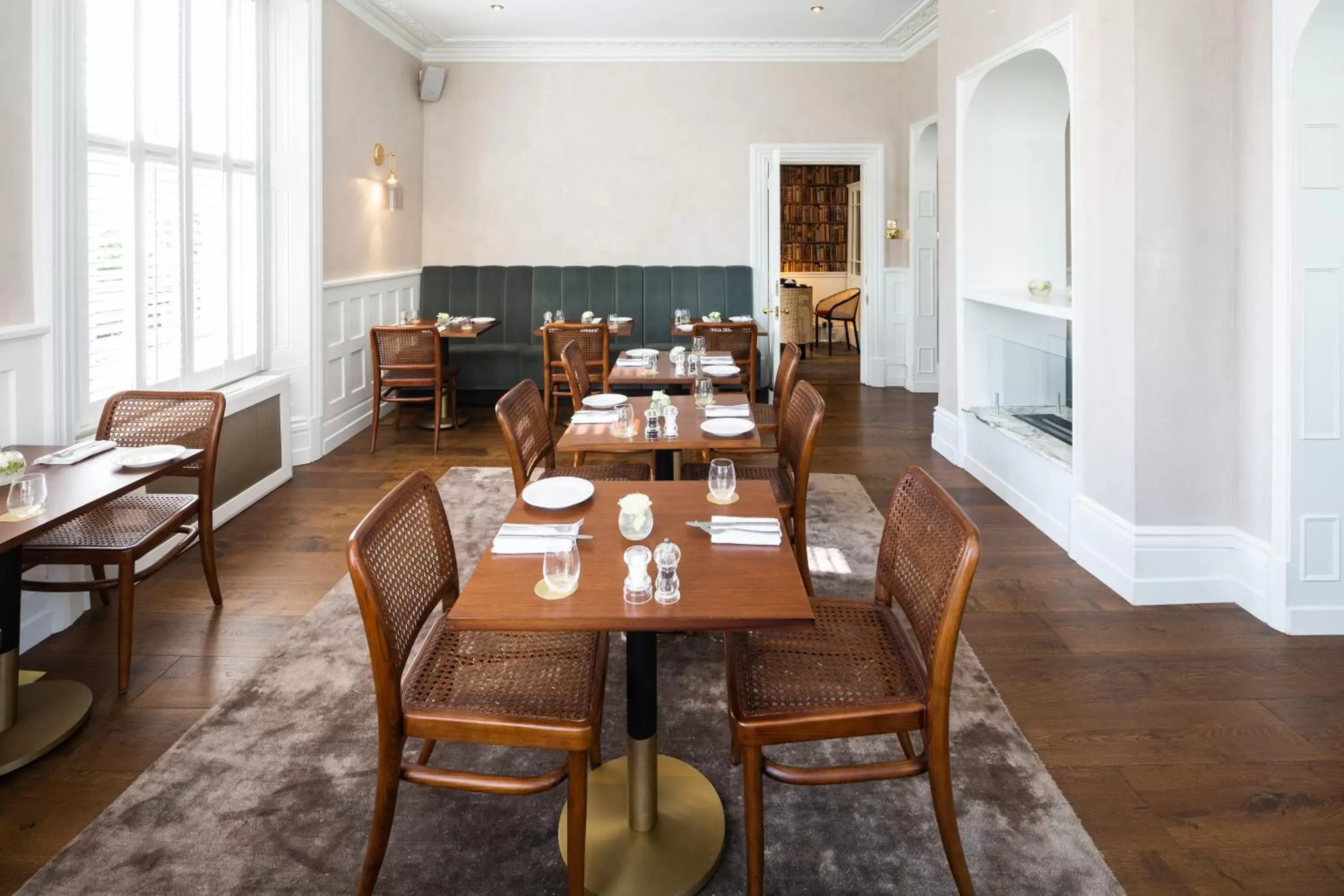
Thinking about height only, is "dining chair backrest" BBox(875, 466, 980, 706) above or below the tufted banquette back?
below

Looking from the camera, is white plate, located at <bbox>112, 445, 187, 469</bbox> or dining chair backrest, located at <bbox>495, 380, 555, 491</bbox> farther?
dining chair backrest, located at <bbox>495, 380, 555, 491</bbox>

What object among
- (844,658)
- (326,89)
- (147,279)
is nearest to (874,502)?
(844,658)

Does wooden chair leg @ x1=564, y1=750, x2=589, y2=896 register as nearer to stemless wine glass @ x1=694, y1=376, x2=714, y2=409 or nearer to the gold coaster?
the gold coaster

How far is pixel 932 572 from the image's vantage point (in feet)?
6.56

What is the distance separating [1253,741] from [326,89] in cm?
649

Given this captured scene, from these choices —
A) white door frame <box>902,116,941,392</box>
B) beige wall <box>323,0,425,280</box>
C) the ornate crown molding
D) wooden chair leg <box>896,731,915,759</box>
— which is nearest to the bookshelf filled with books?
white door frame <box>902,116,941,392</box>

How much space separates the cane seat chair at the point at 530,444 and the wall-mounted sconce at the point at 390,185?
4459 mm

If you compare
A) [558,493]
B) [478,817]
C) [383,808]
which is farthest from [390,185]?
[383,808]

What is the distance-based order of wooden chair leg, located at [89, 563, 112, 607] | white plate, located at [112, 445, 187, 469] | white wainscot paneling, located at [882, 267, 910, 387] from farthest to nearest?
white wainscot paneling, located at [882, 267, 910, 387], wooden chair leg, located at [89, 563, 112, 607], white plate, located at [112, 445, 187, 469]

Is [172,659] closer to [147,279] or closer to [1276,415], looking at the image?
[147,279]

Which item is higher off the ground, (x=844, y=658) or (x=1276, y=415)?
(x=1276, y=415)

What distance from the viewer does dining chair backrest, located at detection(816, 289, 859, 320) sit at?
497 inches

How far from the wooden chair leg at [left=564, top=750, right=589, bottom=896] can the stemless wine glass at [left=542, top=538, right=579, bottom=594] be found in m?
0.33

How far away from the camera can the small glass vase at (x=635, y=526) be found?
215cm
